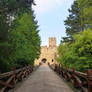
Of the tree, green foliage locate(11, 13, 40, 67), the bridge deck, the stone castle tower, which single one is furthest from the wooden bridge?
the stone castle tower

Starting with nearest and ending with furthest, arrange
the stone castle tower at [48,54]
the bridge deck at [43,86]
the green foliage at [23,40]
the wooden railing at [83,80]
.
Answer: the wooden railing at [83,80] < the bridge deck at [43,86] < the green foliage at [23,40] < the stone castle tower at [48,54]

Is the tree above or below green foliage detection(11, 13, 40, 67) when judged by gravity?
above

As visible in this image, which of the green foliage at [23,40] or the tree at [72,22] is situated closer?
the green foliage at [23,40]

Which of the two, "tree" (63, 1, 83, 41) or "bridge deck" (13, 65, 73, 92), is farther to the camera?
"tree" (63, 1, 83, 41)

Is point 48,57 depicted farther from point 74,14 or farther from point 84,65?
point 84,65

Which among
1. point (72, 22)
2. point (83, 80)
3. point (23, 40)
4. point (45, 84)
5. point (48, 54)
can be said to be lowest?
point (45, 84)

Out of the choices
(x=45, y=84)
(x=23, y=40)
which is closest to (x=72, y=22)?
(x=23, y=40)

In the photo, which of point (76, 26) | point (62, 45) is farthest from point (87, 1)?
point (62, 45)

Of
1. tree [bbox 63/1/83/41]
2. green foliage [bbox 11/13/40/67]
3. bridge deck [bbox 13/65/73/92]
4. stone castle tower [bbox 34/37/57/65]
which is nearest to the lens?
bridge deck [bbox 13/65/73/92]

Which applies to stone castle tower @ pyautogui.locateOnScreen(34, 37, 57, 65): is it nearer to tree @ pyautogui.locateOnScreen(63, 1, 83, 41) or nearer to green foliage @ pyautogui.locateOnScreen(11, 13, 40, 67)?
tree @ pyautogui.locateOnScreen(63, 1, 83, 41)

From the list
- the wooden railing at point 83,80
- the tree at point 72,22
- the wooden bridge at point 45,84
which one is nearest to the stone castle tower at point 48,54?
the tree at point 72,22

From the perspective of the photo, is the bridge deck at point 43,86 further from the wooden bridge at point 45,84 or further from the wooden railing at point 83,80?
the wooden railing at point 83,80

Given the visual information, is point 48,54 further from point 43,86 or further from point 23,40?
point 43,86

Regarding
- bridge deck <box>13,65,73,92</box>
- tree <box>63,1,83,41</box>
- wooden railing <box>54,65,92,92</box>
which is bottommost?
bridge deck <box>13,65,73,92</box>
